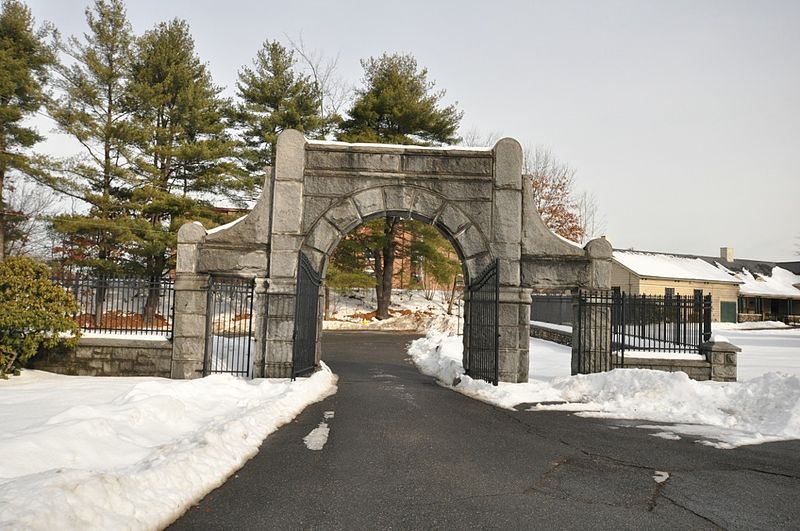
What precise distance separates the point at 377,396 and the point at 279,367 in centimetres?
262

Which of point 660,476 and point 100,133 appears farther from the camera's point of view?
point 100,133

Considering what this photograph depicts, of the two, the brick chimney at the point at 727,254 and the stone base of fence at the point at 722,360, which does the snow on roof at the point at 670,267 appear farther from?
the stone base of fence at the point at 722,360

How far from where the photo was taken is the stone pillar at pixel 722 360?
10789mm

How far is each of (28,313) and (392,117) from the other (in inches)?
883

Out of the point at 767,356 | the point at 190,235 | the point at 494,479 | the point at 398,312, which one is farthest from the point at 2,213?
the point at 767,356

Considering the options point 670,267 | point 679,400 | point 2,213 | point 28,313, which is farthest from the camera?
point 670,267

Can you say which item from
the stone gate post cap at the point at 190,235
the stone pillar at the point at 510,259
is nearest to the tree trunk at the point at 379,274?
the stone pillar at the point at 510,259

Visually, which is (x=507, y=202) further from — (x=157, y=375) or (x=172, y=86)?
(x=172, y=86)

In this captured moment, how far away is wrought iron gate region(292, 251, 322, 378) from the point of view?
980 centimetres

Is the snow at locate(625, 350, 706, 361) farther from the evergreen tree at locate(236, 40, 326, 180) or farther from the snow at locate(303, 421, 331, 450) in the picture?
the evergreen tree at locate(236, 40, 326, 180)

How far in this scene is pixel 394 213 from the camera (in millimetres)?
11398

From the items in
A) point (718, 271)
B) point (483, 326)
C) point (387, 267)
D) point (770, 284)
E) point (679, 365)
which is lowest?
point (679, 365)

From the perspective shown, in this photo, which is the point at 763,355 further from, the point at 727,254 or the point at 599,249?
the point at 727,254

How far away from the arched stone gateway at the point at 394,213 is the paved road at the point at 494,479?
12.6ft
